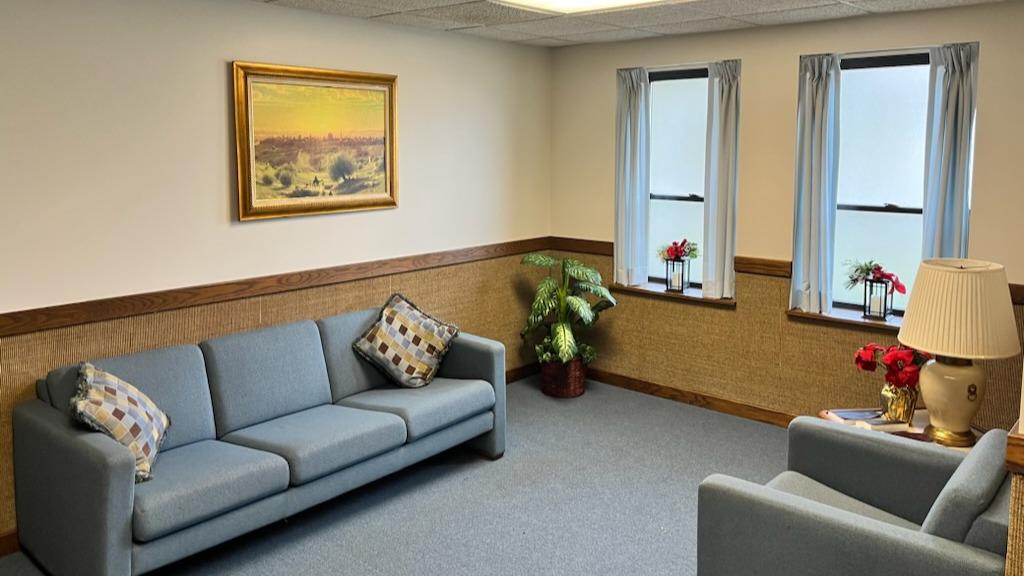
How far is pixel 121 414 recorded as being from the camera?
2922 millimetres

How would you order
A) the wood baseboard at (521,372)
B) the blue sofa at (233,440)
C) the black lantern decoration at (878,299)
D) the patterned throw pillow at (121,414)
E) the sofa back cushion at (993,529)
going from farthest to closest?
the wood baseboard at (521,372) → the black lantern decoration at (878,299) → the patterned throw pillow at (121,414) → the blue sofa at (233,440) → the sofa back cushion at (993,529)

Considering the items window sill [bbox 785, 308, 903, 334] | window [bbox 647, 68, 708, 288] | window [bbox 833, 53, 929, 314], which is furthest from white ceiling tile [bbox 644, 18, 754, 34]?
window sill [bbox 785, 308, 903, 334]

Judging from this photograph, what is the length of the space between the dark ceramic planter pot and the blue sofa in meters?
0.93

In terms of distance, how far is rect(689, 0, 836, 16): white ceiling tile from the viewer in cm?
362

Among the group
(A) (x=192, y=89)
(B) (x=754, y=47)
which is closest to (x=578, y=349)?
(B) (x=754, y=47)

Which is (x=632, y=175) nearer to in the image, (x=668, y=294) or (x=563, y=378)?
(x=668, y=294)

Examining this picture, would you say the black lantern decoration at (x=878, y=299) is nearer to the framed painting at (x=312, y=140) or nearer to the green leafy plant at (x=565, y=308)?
the green leafy plant at (x=565, y=308)

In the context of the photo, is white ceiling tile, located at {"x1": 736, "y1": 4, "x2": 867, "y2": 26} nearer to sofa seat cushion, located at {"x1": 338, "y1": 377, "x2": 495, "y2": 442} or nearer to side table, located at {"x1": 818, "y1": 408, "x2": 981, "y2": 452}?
side table, located at {"x1": 818, "y1": 408, "x2": 981, "y2": 452}

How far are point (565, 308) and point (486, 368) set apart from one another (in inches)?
43.6

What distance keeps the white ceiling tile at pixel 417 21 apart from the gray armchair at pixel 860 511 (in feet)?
8.17

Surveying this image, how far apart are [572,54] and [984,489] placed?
149 inches

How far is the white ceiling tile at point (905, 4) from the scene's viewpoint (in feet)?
11.9

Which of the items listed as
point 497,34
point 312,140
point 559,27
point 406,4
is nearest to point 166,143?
point 312,140

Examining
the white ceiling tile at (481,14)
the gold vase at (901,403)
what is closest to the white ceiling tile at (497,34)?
the white ceiling tile at (481,14)
